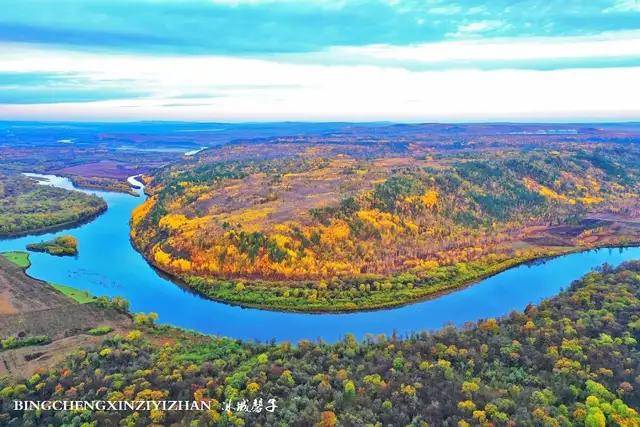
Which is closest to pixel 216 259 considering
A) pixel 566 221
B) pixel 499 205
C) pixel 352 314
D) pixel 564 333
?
pixel 352 314

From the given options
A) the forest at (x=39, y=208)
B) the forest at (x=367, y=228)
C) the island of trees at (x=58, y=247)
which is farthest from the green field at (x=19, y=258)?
the forest at (x=39, y=208)

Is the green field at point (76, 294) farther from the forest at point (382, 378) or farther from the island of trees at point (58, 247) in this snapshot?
the island of trees at point (58, 247)

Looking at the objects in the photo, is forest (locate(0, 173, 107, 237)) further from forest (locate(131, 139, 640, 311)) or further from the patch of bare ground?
the patch of bare ground

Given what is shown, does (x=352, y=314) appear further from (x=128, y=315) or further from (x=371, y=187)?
(x=371, y=187)

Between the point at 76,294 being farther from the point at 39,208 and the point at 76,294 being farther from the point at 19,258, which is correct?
the point at 39,208

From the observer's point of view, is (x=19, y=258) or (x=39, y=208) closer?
(x=19, y=258)

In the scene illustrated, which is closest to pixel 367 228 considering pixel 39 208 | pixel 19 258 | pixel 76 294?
pixel 76 294

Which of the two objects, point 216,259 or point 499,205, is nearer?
point 216,259
